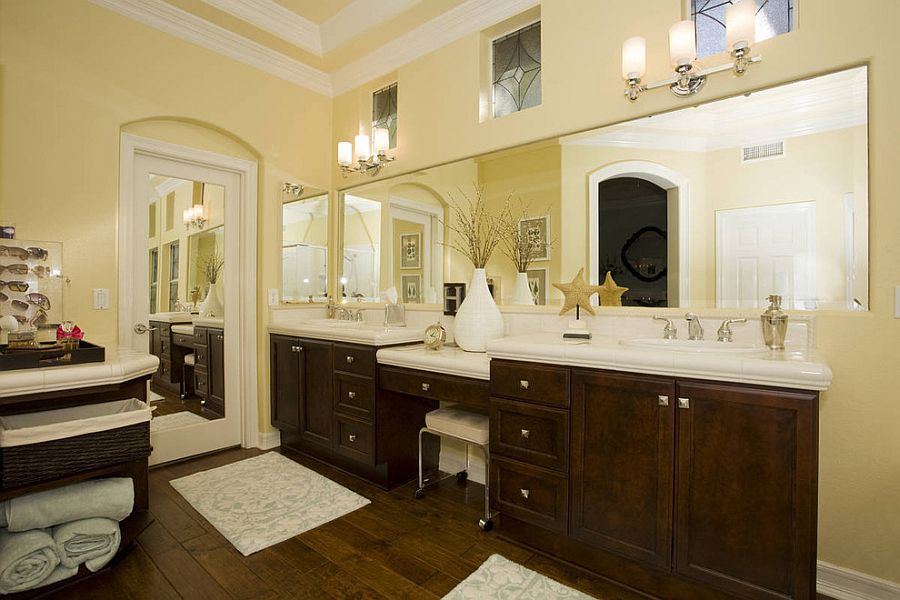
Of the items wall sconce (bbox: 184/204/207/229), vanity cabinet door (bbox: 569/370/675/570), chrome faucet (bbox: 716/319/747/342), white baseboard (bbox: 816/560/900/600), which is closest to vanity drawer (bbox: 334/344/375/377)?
vanity cabinet door (bbox: 569/370/675/570)

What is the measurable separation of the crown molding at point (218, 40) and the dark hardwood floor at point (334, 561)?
2987 mm

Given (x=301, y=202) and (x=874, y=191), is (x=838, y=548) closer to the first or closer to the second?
(x=874, y=191)

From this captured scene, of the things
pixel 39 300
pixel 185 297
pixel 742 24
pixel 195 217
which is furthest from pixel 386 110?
pixel 39 300

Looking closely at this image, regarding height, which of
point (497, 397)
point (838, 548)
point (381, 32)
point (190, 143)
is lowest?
point (838, 548)

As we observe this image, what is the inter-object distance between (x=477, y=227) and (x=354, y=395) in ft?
4.39

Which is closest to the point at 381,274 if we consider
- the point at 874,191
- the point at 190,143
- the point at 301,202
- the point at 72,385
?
the point at 301,202

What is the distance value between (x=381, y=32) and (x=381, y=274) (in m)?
1.75

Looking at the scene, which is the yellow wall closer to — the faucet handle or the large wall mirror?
the large wall mirror

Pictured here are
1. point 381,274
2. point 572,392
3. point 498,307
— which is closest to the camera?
point 572,392

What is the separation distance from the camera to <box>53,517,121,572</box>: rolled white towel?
1.78 m

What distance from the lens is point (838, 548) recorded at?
5.73 ft

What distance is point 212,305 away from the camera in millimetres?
3316

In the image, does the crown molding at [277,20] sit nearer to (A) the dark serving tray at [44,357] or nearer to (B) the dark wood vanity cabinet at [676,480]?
(A) the dark serving tray at [44,357]

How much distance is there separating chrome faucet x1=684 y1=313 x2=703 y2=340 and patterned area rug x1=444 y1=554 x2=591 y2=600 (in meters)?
1.18
